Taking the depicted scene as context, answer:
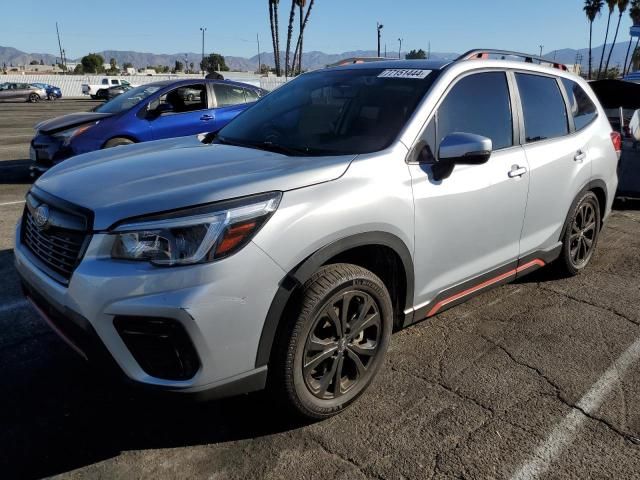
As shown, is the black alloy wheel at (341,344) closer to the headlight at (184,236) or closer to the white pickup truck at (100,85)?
the headlight at (184,236)

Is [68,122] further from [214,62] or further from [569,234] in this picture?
[214,62]

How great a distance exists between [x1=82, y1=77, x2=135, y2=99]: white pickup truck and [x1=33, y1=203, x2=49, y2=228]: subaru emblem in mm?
45840

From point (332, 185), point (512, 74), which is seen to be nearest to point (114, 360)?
point (332, 185)

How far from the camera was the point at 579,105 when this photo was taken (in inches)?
176

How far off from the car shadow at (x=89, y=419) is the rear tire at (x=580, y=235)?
282 centimetres

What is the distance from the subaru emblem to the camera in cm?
260

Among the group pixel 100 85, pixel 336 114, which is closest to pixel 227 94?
pixel 336 114

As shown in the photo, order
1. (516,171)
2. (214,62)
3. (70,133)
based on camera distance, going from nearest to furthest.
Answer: (516,171) < (70,133) < (214,62)

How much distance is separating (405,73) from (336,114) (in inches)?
19.8

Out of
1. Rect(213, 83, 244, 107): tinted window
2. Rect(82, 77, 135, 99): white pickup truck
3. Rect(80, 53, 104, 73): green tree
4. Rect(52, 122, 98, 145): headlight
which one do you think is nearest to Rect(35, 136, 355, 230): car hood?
Rect(52, 122, 98, 145): headlight

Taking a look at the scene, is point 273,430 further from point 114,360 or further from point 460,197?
point 460,197

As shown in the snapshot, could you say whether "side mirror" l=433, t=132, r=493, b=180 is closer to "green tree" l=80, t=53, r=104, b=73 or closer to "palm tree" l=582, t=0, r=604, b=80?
"palm tree" l=582, t=0, r=604, b=80

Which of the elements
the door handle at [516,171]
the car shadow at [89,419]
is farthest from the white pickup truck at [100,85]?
the door handle at [516,171]

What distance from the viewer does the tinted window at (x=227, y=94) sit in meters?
9.02
